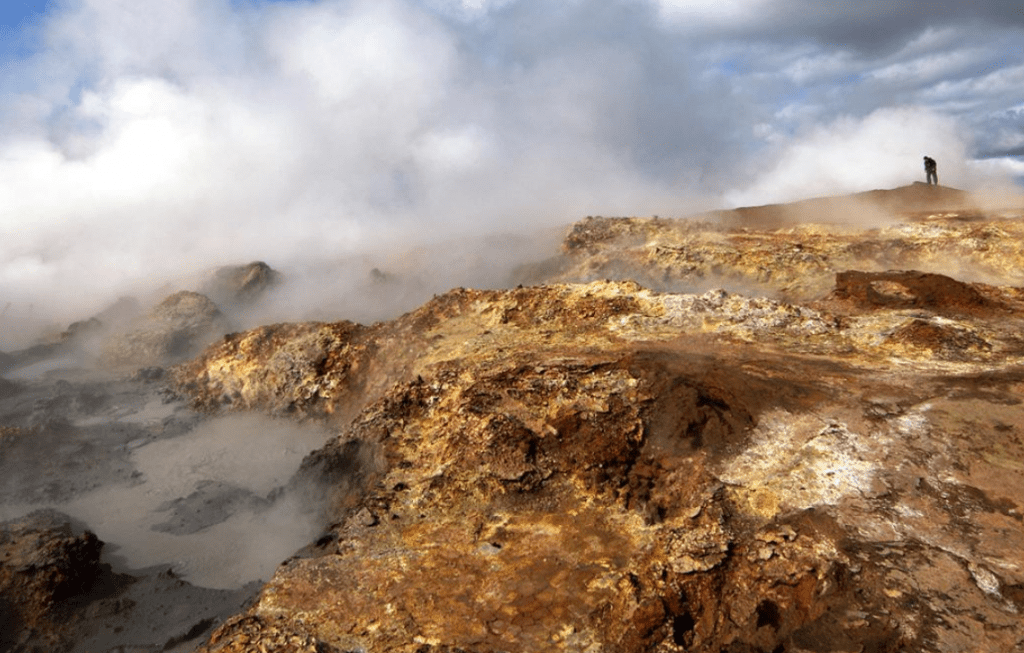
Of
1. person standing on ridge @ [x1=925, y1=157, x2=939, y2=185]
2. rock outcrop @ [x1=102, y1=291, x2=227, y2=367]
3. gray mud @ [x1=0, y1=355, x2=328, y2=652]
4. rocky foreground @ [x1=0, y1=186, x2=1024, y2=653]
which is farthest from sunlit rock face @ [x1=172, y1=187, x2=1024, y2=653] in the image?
person standing on ridge @ [x1=925, y1=157, x2=939, y2=185]

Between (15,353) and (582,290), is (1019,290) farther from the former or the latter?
(15,353)

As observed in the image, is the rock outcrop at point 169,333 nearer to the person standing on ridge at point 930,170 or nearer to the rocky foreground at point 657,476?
the rocky foreground at point 657,476

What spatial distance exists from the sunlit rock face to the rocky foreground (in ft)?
0.10

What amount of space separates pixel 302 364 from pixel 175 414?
392 centimetres

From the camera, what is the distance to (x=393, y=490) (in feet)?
26.1

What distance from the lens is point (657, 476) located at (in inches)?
291

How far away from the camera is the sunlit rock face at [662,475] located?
17.6 ft

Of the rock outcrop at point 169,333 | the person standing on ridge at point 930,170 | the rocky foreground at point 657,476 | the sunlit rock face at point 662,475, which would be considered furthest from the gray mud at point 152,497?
the person standing on ridge at point 930,170

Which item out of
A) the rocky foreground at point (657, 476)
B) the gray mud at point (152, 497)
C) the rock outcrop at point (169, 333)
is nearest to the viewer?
the rocky foreground at point (657, 476)

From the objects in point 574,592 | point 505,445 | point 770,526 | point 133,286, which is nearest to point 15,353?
point 133,286

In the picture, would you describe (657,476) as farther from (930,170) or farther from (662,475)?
(930,170)

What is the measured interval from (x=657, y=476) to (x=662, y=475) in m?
0.07

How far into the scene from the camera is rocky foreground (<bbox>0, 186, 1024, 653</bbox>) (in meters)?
5.36

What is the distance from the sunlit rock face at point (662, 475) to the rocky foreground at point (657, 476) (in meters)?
0.03
